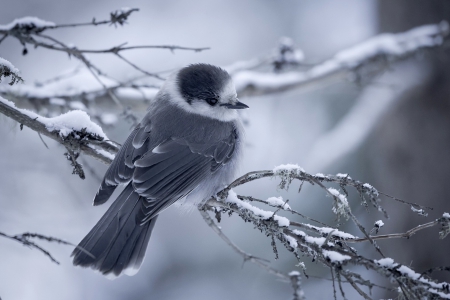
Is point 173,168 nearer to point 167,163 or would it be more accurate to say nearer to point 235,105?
point 167,163

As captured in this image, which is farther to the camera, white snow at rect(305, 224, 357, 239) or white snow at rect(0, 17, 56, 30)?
white snow at rect(0, 17, 56, 30)

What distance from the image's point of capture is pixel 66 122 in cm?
246

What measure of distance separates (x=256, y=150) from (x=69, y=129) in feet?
14.9

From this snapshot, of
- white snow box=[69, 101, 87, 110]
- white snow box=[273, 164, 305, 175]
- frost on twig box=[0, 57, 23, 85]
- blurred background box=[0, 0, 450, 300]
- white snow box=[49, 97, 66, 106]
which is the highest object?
blurred background box=[0, 0, 450, 300]

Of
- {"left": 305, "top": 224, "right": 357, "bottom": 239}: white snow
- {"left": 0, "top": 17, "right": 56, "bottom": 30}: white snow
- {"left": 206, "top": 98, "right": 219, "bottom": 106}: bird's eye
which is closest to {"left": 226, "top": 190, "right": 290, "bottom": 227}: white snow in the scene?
{"left": 305, "top": 224, "right": 357, "bottom": 239}: white snow

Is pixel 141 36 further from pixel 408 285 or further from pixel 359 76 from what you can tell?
pixel 408 285

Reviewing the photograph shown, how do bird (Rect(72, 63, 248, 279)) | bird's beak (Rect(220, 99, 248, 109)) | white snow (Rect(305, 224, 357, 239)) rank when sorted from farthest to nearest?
bird's beak (Rect(220, 99, 248, 109))
bird (Rect(72, 63, 248, 279))
white snow (Rect(305, 224, 357, 239))

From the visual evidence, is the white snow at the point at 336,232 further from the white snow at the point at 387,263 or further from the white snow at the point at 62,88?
the white snow at the point at 62,88

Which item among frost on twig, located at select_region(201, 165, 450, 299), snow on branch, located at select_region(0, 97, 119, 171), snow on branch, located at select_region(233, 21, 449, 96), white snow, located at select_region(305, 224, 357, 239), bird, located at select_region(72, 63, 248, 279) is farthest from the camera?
snow on branch, located at select_region(233, 21, 449, 96)

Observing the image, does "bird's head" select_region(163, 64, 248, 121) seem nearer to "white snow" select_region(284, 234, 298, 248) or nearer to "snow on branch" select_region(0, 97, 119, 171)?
"snow on branch" select_region(0, 97, 119, 171)

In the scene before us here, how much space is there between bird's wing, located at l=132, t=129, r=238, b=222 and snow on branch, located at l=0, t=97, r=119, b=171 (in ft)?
1.15

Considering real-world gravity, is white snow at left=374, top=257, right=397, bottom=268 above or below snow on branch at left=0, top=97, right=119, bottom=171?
below

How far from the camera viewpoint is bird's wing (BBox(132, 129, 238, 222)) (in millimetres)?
2764

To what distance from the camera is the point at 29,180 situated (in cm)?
553
